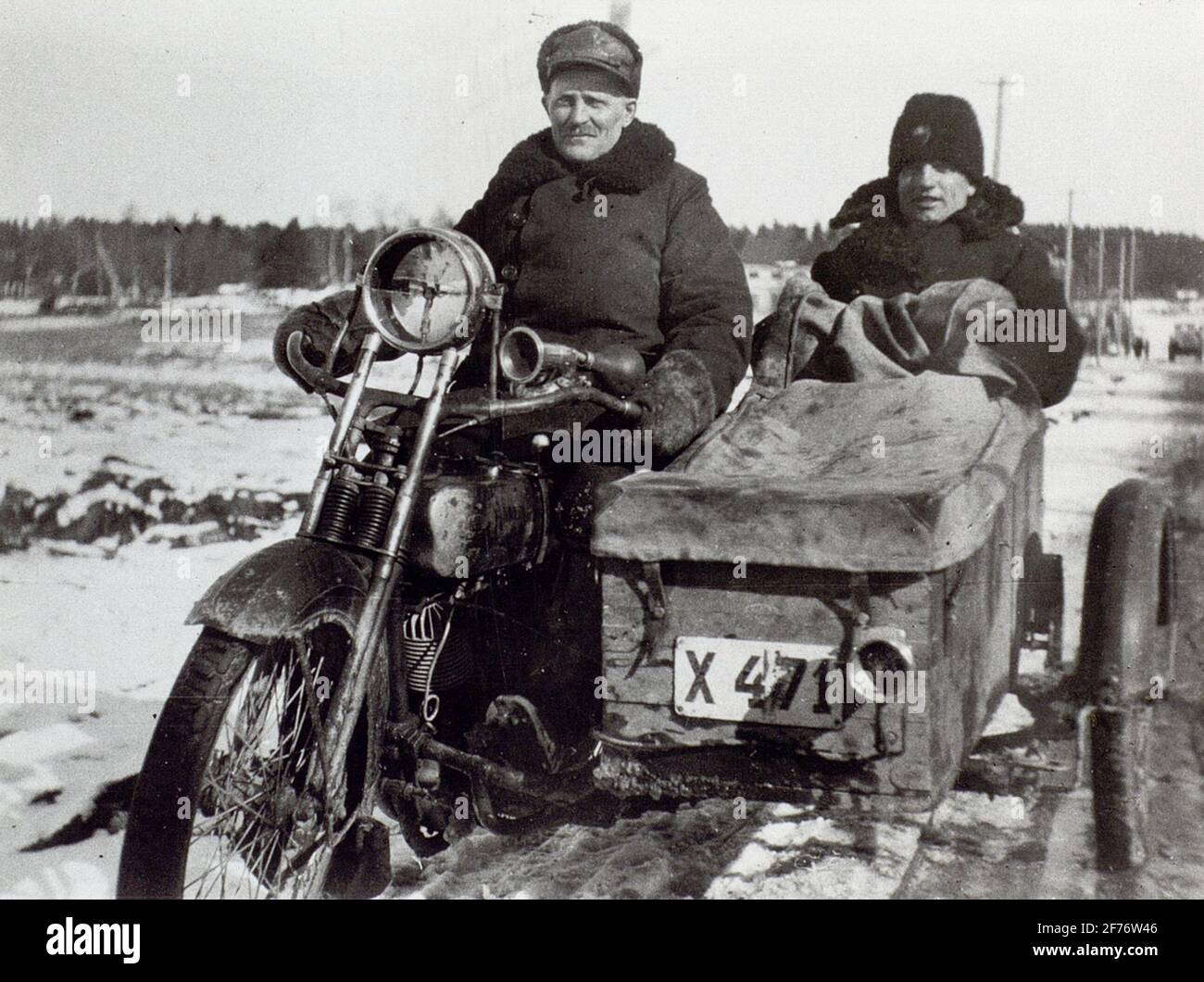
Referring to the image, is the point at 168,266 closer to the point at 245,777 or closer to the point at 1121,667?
the point at 245,777

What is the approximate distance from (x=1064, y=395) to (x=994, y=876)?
55.1 inches

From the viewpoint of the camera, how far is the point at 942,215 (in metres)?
4.05

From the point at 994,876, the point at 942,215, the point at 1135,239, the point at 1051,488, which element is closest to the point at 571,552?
the point at 994,876

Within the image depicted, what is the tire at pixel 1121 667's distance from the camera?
289 centimetres

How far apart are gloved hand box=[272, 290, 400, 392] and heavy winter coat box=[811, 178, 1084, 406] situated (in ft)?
5.57

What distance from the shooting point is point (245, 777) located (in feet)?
8.15

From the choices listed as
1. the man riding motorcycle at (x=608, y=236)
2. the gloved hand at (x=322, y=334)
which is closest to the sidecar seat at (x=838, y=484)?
the man riding motorcycle at (x=608, y=236)

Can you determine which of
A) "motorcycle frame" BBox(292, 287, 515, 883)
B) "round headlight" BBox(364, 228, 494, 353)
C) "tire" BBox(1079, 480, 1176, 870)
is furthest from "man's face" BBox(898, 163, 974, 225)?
"motorcycle frame" BBox(292, 287, 515, 883)

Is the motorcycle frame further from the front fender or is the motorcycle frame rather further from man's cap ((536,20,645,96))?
man's cap ((536,20,645,96))

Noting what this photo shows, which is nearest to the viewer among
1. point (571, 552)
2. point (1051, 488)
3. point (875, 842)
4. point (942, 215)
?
point (571, 552)

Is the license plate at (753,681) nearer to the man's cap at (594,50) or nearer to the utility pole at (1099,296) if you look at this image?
the man's cap at (594,50)

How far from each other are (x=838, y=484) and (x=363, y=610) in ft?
3.49

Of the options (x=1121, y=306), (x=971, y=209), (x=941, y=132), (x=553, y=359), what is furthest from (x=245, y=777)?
(x=1121, y=306)
